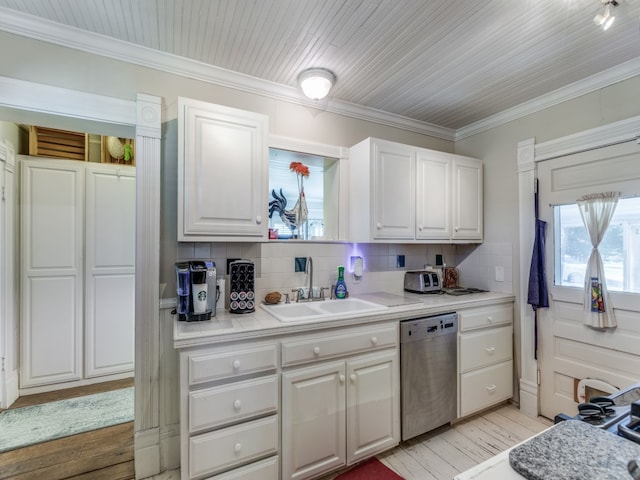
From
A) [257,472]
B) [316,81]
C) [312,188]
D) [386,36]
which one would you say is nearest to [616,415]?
[257,472]

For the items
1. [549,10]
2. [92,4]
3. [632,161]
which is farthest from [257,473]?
[632,161]

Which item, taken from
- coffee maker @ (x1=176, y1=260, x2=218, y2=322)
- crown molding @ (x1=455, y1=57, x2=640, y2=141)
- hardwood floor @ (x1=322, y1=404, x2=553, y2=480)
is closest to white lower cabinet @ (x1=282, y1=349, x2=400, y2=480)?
hardwood floor @ (x1=322, y1=404, x2=553, y2=480)

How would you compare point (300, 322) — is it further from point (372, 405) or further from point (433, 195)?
point (433, 195)

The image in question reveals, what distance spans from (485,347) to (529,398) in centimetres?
62

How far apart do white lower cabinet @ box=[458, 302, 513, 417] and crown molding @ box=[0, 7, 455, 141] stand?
190 centimetres

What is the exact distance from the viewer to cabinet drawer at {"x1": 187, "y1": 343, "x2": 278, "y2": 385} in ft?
4.98

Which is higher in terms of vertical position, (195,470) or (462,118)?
(462,118)

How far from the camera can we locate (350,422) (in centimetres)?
188

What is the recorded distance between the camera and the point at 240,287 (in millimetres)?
1937

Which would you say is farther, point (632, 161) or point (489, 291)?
point (489, 291)

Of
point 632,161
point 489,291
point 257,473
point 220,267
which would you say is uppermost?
point 632,161

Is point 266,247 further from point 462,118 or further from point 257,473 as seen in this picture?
point 462,118

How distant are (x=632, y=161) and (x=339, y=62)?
2014mm

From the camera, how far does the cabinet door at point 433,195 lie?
257cm
